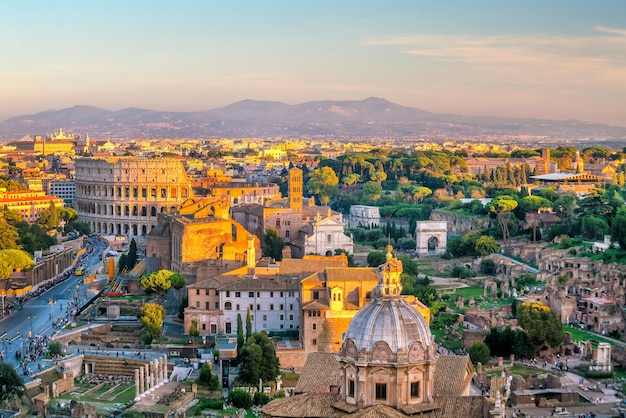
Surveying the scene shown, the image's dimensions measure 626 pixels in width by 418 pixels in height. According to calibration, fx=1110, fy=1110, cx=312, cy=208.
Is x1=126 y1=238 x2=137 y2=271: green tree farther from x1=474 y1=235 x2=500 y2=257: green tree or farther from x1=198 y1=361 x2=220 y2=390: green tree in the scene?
x1=198 y1=361 x2=220 y2=390: green tree

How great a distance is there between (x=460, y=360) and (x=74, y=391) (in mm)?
16495

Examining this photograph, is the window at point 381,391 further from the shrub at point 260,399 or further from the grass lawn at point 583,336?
the grass lawn at point 583,336

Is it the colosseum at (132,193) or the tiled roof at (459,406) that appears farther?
the colosseum at (132,193)

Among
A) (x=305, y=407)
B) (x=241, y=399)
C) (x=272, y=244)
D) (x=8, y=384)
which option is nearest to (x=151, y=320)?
(x=241, y=399)

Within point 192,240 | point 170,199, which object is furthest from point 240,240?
point 170,199

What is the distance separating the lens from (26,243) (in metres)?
62.7

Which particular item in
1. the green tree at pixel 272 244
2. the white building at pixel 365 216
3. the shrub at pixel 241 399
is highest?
the green tree at pixel 272 244

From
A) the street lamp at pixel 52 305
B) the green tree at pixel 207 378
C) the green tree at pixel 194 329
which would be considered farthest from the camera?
the street lamp at pixel 52 305

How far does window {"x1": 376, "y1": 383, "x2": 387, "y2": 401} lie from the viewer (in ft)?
73.4

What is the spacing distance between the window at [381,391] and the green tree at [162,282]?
2711cm

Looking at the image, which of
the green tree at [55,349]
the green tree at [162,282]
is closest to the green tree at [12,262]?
the green tree at [162,282]

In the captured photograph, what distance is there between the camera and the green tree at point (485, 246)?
64.6m

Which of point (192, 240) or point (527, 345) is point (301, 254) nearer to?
point (192, 240)

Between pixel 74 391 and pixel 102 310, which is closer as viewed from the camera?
pixel 74 391
